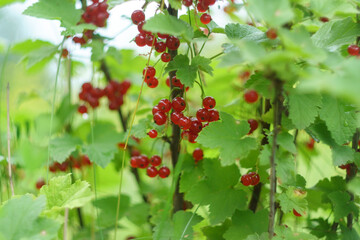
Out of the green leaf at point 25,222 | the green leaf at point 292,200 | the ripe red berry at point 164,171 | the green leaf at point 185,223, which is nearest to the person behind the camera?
the green leaf at point 25,222

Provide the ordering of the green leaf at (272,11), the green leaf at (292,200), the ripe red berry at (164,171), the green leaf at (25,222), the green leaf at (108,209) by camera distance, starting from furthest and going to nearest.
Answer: the green leaf at (108,209) → the ripe red berry at (164,171) → the green leaf at (292,200) → the green leaf at (25,222) → the green leaf at (272,11)

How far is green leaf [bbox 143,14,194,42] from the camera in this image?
1.97 ft

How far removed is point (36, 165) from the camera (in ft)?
2.63

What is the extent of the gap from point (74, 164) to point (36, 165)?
0.56m

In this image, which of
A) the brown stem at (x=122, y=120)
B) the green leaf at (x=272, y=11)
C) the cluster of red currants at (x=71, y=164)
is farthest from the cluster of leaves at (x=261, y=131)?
the brown stem at (x=122, y=120)

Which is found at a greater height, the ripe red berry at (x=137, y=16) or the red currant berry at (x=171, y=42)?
the ripe red berry at (x=137, y=16)

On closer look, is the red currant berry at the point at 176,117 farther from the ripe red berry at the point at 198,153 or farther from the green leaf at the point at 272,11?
the green leaf at the point at 272,11

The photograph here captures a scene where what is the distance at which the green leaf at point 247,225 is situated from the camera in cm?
82

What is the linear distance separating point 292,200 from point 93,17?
76 cm

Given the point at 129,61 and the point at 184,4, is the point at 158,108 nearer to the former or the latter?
the point at 184,4

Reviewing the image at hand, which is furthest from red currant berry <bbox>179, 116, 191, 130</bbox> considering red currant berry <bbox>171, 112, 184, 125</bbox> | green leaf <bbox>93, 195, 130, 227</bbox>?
green leaf <bbox>93, 195, 130, 227</bbox>

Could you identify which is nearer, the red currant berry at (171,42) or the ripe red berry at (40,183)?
the red currant berry at (171,42)

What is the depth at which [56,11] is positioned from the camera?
94 centimetres

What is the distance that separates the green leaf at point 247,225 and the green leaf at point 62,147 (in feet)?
1.71
